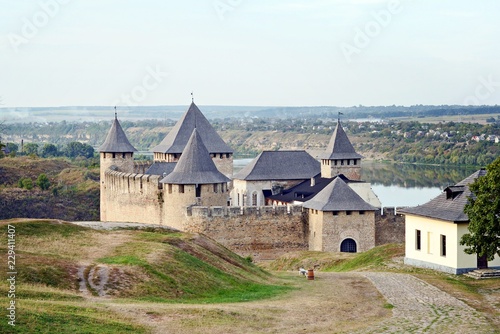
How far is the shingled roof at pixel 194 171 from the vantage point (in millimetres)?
31234

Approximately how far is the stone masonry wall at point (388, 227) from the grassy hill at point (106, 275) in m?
11.6

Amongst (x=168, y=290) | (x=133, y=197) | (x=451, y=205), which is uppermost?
(x=451, y=205)

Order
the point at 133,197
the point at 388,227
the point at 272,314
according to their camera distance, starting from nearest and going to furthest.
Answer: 1. the point at 272,314
2. the point at 388,227
3. the point at 133,197

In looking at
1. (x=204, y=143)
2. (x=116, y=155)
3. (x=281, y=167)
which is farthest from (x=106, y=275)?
(x=281, y=167)

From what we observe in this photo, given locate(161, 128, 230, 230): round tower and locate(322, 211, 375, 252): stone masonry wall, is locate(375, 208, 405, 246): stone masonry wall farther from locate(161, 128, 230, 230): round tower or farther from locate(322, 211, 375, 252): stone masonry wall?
locate(161, 128, 230, 230): round tower

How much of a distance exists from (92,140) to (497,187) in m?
135

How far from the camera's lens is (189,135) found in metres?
39.8

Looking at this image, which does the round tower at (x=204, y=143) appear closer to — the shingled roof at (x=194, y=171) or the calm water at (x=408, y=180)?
the shingled roof at (x=194, y=171)

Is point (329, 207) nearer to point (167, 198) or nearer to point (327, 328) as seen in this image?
point (167, 198)

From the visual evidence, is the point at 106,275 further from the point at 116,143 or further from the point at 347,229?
the point at 116,143

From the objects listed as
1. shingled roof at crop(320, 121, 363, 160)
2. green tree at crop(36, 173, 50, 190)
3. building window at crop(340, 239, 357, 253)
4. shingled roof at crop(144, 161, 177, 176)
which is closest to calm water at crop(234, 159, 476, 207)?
shingled roof at crop(320, 121, 363, 160)

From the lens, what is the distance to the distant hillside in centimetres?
5256

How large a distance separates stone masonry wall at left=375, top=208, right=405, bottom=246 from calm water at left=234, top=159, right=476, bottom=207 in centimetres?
2150

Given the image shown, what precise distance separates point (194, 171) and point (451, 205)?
444 inches
